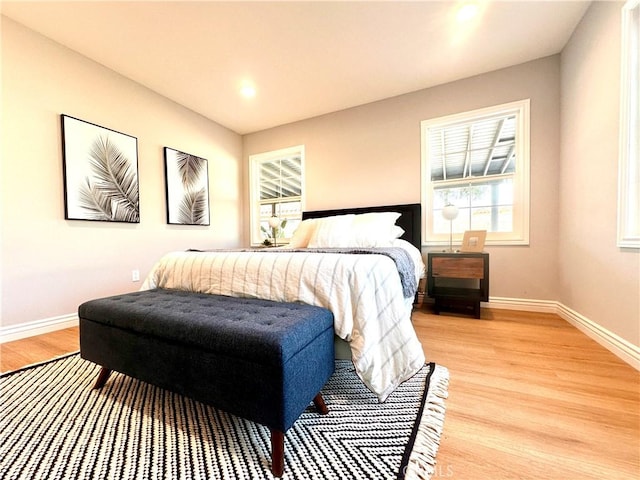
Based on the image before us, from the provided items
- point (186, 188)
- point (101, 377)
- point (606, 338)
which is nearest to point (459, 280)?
point (606, 338)

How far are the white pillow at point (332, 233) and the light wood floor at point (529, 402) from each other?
110 centimetres

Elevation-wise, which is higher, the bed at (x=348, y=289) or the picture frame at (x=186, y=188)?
the picture frame at (x=186, y=188)

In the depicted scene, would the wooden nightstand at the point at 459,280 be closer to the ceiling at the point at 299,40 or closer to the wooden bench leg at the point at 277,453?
the ceiling at the point at 299,40

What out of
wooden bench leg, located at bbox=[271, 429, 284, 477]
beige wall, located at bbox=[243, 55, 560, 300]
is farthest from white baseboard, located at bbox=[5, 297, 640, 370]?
wooden bench leg, located at bbox=[271, 429, 284, 477]

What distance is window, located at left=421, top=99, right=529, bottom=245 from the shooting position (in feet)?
8.53

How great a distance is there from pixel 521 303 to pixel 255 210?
3.80 meters

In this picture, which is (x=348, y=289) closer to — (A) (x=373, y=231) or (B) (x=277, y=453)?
(B) (x=277, y=453)

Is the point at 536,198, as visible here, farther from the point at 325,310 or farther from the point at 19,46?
the point at 19,46

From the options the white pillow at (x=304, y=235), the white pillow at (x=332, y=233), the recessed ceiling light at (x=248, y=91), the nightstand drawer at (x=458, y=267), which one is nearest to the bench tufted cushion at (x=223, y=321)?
the white pillow at (x=332, y=233)

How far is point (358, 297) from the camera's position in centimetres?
114

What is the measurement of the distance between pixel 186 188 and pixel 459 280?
3.56 meters

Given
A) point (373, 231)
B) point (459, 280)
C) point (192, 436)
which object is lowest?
point (192, 436)

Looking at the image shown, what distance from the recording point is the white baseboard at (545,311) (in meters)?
1.53

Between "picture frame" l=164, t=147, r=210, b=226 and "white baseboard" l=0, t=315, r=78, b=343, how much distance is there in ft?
4.37
